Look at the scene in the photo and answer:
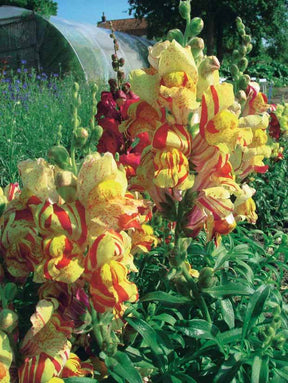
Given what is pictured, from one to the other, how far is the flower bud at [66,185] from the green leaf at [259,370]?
651 mm

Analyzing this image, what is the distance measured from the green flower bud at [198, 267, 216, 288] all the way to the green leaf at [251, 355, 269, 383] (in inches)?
10.2

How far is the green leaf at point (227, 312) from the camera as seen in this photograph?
147 cm

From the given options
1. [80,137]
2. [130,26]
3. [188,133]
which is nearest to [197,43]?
[188,133]

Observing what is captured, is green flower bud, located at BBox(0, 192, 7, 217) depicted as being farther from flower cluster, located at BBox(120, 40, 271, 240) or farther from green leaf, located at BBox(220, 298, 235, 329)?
green leaf, located at BBox(220, 298, 235, 329)

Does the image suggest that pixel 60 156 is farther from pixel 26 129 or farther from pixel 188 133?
pixel 26 129

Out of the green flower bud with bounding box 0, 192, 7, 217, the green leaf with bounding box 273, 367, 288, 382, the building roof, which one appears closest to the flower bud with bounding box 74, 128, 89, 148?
the green flower bud with bounding box 0, 192, 7, 217

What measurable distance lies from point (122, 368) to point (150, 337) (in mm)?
131

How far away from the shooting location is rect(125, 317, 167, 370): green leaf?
4.29 feet

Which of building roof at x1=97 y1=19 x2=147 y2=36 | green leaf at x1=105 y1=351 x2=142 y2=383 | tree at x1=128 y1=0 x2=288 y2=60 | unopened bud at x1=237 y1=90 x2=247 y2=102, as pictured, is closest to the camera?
green leaf at x1=105 y1=351 x2=142 y2=383

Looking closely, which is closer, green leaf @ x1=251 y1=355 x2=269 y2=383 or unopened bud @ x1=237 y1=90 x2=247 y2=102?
green leaf @ x1=251 y1=355 x2=269 y2=383

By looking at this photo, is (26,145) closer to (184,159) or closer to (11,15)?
(184,159)

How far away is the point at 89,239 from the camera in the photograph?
1150 mm

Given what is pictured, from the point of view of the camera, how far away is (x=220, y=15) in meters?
23.0

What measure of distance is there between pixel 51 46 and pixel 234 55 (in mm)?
14132
